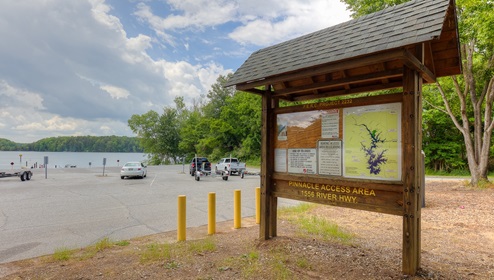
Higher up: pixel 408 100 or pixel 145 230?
pixel 408 100

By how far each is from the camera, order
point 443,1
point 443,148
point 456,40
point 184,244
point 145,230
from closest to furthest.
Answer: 1. point 443,1
2. point 456,40
3. point 184,244
4. point 145,230
5. point 443,148

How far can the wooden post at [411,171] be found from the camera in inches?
150

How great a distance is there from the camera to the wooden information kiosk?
3873 millimetres

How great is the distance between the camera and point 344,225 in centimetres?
710

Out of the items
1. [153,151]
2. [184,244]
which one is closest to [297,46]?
[184,244]

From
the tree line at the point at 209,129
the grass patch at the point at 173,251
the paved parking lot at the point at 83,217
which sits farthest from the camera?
the tree line at the point at 209,129

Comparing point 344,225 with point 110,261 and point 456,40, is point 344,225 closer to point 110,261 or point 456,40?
point 456,40

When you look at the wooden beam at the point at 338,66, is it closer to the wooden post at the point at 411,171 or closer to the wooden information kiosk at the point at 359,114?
the wooden information kiosk at the point at 359,114

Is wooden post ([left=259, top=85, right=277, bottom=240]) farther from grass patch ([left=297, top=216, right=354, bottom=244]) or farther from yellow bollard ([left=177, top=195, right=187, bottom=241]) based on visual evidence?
yellow bollard ([left=177, top=195, right=187, bottom=241])

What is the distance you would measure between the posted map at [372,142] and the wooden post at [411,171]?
0.48 feet

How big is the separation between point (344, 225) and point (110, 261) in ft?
17.3

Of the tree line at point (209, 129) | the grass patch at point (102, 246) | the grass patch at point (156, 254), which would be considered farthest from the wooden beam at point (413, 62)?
the tree line at point (209, 129)

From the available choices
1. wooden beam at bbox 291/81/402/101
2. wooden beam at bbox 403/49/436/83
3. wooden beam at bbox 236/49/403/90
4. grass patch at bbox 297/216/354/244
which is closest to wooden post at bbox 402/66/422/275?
wooden beam at bbox 403/49/436/83

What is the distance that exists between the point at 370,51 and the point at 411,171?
171 cm
